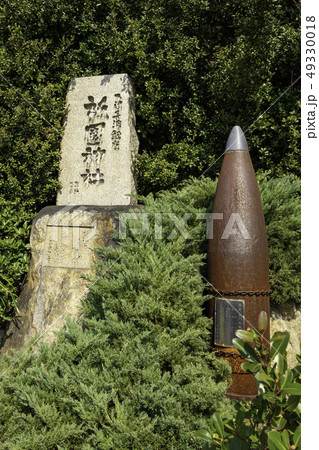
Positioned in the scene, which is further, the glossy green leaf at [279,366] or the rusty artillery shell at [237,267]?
the rusty artillery shell at [237,267]

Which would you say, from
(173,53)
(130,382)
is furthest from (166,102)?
(130,382)

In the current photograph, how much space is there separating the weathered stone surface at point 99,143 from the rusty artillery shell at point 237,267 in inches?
78.8

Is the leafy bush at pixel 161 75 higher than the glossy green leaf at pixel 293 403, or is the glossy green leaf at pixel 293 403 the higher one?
the leafy bush at pixel 161 75

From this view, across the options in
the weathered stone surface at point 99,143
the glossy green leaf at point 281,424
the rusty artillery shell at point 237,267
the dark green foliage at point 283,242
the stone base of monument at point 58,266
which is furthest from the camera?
the weathered stone surface at point 99,143

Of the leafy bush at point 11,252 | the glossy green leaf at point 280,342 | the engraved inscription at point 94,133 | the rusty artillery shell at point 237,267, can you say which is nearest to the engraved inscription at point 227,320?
the rusty artillery shell at point 237,267

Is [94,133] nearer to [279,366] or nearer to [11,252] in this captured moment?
[11,252]

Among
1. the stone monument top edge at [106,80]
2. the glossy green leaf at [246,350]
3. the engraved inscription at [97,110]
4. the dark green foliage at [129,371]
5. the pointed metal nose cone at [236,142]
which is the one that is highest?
the stone monument top edge at [106,80]

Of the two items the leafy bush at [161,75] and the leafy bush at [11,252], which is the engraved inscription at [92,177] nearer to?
the leafy bush at [161,75]

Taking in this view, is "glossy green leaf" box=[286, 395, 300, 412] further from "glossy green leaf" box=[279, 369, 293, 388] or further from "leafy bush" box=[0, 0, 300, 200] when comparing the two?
"leafy bush" box=[0, 0, 300, 200]

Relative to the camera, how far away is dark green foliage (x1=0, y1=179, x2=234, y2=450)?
2145 mm

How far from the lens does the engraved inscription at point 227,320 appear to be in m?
2.97

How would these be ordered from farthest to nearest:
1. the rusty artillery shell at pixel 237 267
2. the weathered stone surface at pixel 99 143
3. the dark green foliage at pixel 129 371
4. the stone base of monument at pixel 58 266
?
the weathered stone surface at pixel 99 143
the stone base of monument at pixel 58 266
the rusty artillery shell at pixel 237 267
the dark green foliage at pixel 129 371

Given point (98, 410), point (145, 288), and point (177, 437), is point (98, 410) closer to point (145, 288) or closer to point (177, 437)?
point (177, 437)

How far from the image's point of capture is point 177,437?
2.18 m
